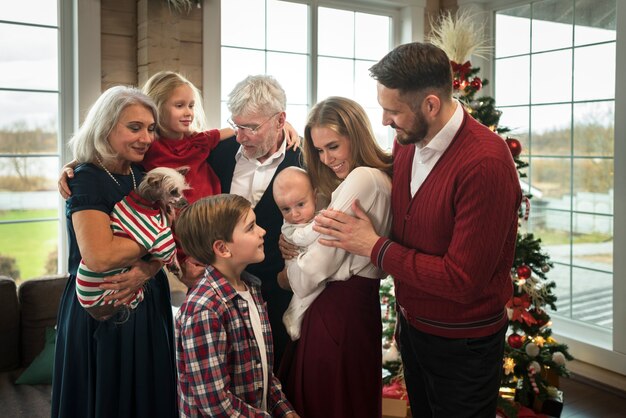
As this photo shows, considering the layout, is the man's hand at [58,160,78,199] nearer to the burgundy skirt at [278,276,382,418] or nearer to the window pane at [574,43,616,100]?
the burgundy skirt at [278,276,382,418]

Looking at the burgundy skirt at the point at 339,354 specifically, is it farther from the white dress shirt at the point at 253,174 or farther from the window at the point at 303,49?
the window at the point at 303,49

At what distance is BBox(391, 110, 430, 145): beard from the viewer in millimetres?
1858

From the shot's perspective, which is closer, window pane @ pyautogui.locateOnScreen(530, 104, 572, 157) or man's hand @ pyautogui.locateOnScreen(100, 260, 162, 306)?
man's hand @ pyautogui.locateOnScreen(100, 260, 162, 306)

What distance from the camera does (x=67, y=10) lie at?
3541 mm

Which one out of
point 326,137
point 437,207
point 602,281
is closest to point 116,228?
point 326,137

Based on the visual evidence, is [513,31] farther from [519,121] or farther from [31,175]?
[31,175]

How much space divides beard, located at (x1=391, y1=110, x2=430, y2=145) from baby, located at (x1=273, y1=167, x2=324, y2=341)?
398 mm

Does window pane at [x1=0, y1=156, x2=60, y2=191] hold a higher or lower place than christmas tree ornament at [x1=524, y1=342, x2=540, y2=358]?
higher

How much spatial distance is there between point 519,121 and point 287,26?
183 cm

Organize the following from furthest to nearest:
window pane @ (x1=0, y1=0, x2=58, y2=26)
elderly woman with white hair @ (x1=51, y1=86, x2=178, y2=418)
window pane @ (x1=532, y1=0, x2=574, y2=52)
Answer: window pane @ (x1=532, y1=0, x2=574, y2=52) < window pane @ (x1=0, y1=0, x2=58, y2=26) < elderly woman with white hair @ (x1=51, y1=86, x2=178, y2=418)

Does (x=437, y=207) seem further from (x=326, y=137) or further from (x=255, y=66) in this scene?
(x=255, y=66)

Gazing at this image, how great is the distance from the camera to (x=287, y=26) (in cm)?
446

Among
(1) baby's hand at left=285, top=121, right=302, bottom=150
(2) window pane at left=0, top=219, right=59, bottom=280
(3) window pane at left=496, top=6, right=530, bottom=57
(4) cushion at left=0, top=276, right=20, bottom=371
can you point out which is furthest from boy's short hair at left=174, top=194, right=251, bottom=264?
(3) window pane at left=496, top=6, right=530, bottom=57

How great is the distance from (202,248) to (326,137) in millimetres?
521
